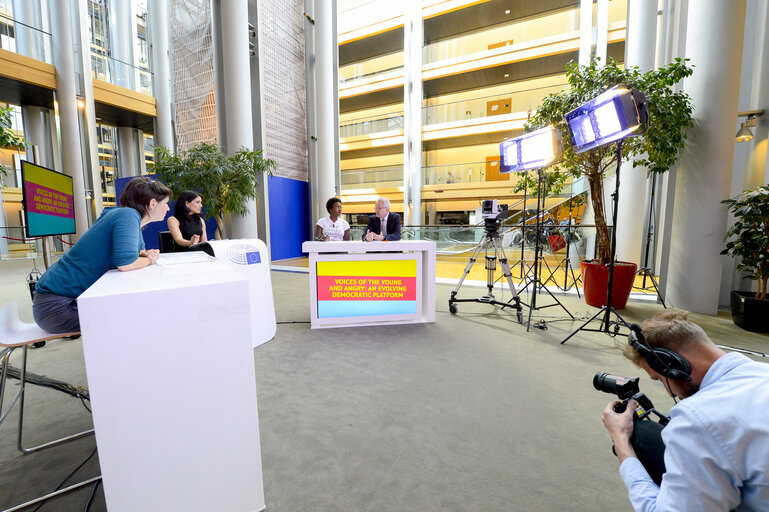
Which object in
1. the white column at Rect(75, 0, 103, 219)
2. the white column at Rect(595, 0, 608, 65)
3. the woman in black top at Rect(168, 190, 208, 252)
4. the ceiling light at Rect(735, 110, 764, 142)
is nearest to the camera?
the woman in black top at Rect(168, 190, 208, 252)

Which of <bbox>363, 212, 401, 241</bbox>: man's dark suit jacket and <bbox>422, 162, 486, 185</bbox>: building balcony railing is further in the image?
<bbox>422, 162, 486, 185</bbox>: building balcony railing

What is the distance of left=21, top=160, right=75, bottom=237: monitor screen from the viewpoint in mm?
2740

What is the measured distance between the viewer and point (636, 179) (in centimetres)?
614

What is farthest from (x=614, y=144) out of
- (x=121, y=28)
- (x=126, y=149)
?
(x=121, y=28)

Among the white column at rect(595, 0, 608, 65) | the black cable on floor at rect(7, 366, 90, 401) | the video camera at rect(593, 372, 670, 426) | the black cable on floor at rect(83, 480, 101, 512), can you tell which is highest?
the white column at rect(595, 0, 608, 65)

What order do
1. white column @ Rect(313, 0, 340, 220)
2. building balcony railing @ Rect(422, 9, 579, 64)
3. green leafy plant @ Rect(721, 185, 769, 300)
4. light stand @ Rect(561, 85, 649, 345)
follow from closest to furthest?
light stand @ Rect(561, 85, 649, 345)
green leafy plant @ Rect(721, 185, 769, 300)
white column @ Rect(313, 0, 340, 220)
building balcony railing @ Rect(422, 9, 579, 64)

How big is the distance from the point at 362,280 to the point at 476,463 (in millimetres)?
2372

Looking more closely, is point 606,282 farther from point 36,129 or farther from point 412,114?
point 36,129

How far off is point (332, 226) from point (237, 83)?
188 inches

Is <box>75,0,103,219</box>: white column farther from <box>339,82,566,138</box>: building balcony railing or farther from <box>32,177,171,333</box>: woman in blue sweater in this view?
<box>339,82,566,138</box>: building balcony railing

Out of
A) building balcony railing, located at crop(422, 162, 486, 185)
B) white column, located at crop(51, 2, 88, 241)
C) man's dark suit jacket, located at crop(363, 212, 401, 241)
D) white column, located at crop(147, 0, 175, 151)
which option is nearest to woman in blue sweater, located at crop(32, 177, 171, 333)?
man's dark suit jacket, located at crop(363, 212, 401, 241)

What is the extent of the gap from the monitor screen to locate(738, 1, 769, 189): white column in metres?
7.67

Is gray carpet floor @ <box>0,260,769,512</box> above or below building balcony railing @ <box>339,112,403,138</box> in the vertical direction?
below

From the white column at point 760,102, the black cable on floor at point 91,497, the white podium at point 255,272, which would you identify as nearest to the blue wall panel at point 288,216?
the white podium at point 255,272
